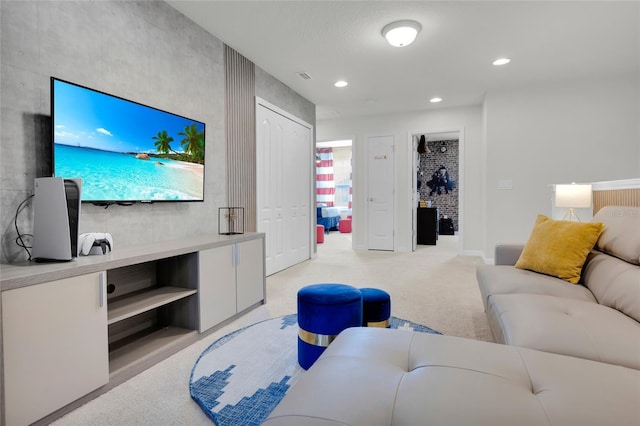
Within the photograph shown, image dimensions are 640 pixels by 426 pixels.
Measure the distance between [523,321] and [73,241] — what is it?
2.18 m

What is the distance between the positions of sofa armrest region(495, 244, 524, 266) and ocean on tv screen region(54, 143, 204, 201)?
2.52 metres

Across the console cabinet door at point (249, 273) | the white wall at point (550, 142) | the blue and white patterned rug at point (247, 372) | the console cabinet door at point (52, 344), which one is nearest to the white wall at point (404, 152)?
the white wall at point (550, 142)

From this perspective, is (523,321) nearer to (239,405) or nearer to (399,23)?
(239,405)

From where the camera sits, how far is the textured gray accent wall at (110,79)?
171cm

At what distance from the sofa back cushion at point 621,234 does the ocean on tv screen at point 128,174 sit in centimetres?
289

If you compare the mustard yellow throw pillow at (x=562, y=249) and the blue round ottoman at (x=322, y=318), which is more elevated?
the mustard yellow throw pillow at (x=562, y=249)

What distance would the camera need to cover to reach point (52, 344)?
4.74 feet

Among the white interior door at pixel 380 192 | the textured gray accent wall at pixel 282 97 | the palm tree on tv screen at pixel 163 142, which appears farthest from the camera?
the white interior door at pixel 380 192

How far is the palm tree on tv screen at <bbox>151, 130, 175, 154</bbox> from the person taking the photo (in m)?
2.44

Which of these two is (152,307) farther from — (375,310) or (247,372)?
(375,310)

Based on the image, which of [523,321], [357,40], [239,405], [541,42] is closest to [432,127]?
[541,42]

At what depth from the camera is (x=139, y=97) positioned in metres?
2.40

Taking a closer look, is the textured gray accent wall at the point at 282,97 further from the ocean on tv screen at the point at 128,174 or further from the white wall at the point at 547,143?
the white wall at the point at 547,143

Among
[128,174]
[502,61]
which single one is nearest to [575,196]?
[502,61]
